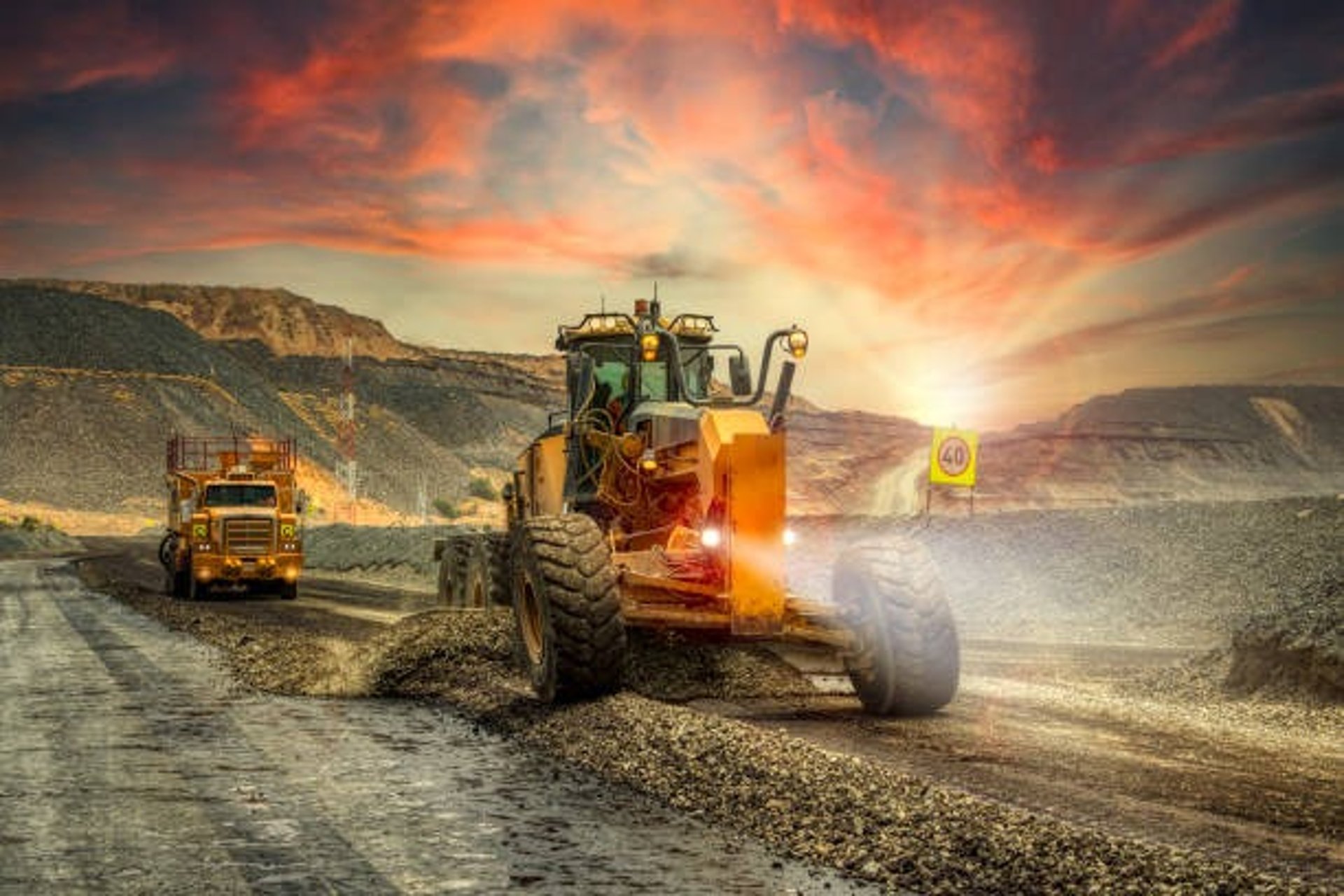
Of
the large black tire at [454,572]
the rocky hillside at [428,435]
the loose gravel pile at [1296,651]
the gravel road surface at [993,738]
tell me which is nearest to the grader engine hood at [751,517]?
the gravel road surface at [993,738]

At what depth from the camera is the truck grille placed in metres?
31.9

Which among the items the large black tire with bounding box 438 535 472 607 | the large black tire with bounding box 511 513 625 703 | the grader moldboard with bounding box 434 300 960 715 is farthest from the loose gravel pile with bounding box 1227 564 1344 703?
the large black tire with bounding box 438 535 472 607

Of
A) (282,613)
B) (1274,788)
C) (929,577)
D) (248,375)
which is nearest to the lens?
(1274,788)

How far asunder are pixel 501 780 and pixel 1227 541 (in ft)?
71.3

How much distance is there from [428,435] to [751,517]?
517 feet

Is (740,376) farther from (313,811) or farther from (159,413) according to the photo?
(159,413)

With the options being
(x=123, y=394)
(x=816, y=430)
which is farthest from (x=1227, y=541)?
(x=816, y=430)

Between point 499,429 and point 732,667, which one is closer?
point 732,667

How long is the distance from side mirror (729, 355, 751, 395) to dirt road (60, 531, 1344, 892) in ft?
9.35

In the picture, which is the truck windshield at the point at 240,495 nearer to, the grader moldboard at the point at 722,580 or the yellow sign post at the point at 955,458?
the yellow sign post at the point at 955,458

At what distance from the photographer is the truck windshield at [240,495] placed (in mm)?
32594

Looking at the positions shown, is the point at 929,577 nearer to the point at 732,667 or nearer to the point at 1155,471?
the point at 732,667

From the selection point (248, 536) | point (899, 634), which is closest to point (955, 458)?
point (248, 536)

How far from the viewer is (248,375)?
153750 millimetres
